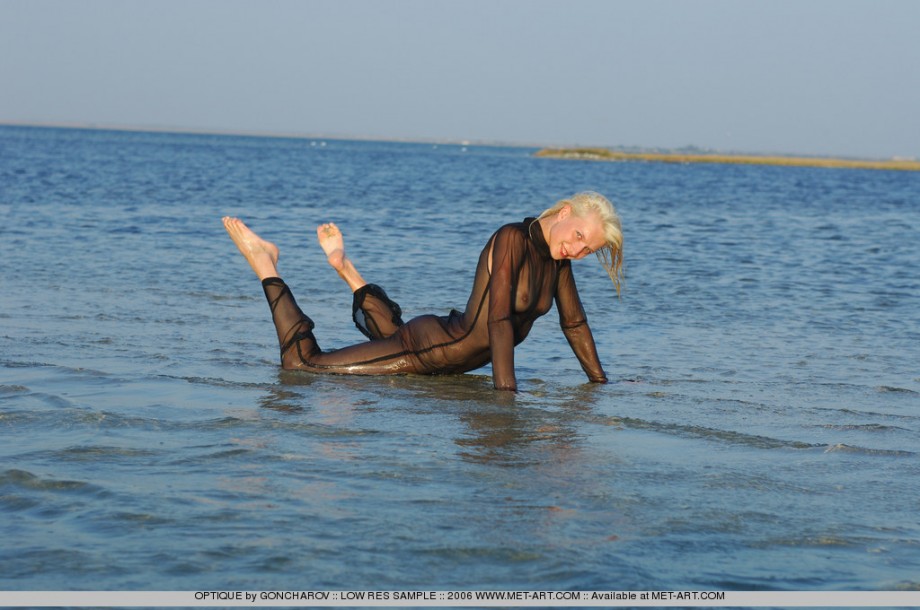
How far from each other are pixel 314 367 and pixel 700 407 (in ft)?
8.73

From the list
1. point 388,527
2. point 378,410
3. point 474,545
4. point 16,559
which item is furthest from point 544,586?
point 378,410

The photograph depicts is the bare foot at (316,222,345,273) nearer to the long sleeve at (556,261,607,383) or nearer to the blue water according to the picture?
the blue water

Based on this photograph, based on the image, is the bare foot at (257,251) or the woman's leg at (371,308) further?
the bare foot at (257,251)

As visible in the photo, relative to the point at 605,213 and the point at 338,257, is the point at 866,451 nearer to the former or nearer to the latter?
the point at 605,213

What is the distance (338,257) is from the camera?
789 centimetres

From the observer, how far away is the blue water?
144 inches

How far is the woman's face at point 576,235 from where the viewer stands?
6.38m

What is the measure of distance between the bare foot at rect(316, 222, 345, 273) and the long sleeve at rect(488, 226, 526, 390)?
64.7 inches

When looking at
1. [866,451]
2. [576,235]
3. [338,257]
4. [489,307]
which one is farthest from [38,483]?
[866,451]

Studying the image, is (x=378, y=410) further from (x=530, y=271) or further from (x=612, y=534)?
(x=612, y=534)

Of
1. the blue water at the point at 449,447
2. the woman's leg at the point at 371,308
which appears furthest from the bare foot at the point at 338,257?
the blue water at the point at 449,447

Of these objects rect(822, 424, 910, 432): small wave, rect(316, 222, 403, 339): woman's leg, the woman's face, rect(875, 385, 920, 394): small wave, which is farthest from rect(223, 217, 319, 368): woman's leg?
rect(875, 385, 920, 394): small wave

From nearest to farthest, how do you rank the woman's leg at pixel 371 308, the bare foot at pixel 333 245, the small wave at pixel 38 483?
the small wave at pixel 38 483 → the woman's leg at pixel 371 308 → the bare foot at pixel 333 245

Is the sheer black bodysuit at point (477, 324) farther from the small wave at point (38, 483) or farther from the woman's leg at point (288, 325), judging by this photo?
the small wave at point (38, 483)
